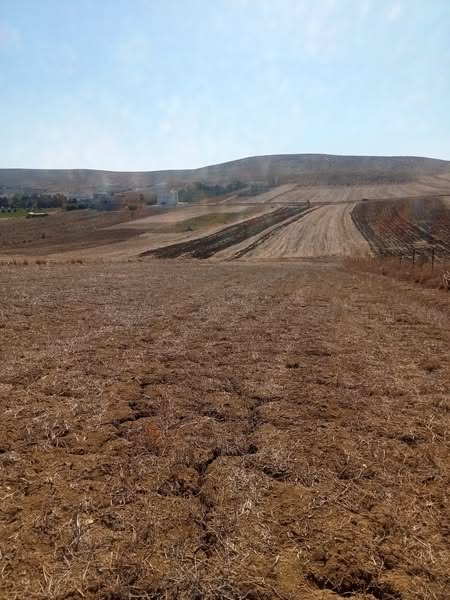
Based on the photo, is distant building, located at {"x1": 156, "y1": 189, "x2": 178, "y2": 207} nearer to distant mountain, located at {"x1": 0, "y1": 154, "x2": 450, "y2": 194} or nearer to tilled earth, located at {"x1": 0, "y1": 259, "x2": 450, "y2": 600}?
distant mountain, located at {"x1": 0, "y1": 154, "x2": 450, "y2": 194}

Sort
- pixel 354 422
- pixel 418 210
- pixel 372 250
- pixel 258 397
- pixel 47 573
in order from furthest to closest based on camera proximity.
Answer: pixel 418 210 < pixel 372 250 < pixel 258 397 < pixel 354 422 < pixel 47 573

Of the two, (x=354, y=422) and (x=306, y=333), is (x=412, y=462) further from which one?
(x=306, y=333)

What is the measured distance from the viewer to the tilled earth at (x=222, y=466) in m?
3.12

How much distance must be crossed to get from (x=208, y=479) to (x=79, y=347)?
4.81m

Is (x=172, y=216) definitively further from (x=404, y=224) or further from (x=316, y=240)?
(x=404, y=224)

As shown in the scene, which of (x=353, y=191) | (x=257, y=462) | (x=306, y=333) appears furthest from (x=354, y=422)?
(x=353, y=191)

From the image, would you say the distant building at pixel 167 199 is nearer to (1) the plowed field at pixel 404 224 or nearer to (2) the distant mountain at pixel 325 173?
(1) the plowed field at pixel 404 224

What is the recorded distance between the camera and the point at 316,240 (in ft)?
164

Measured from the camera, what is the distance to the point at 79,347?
8266mm

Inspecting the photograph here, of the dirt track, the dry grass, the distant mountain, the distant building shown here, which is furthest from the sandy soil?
the distant mountain

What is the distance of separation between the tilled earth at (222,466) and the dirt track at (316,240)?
112 feet

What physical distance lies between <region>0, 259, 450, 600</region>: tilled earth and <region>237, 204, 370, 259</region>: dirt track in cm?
3405

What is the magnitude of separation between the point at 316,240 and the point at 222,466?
4716 centimetres

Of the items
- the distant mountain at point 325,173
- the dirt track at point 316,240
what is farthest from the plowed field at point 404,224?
the distant mountain at point 325,173
